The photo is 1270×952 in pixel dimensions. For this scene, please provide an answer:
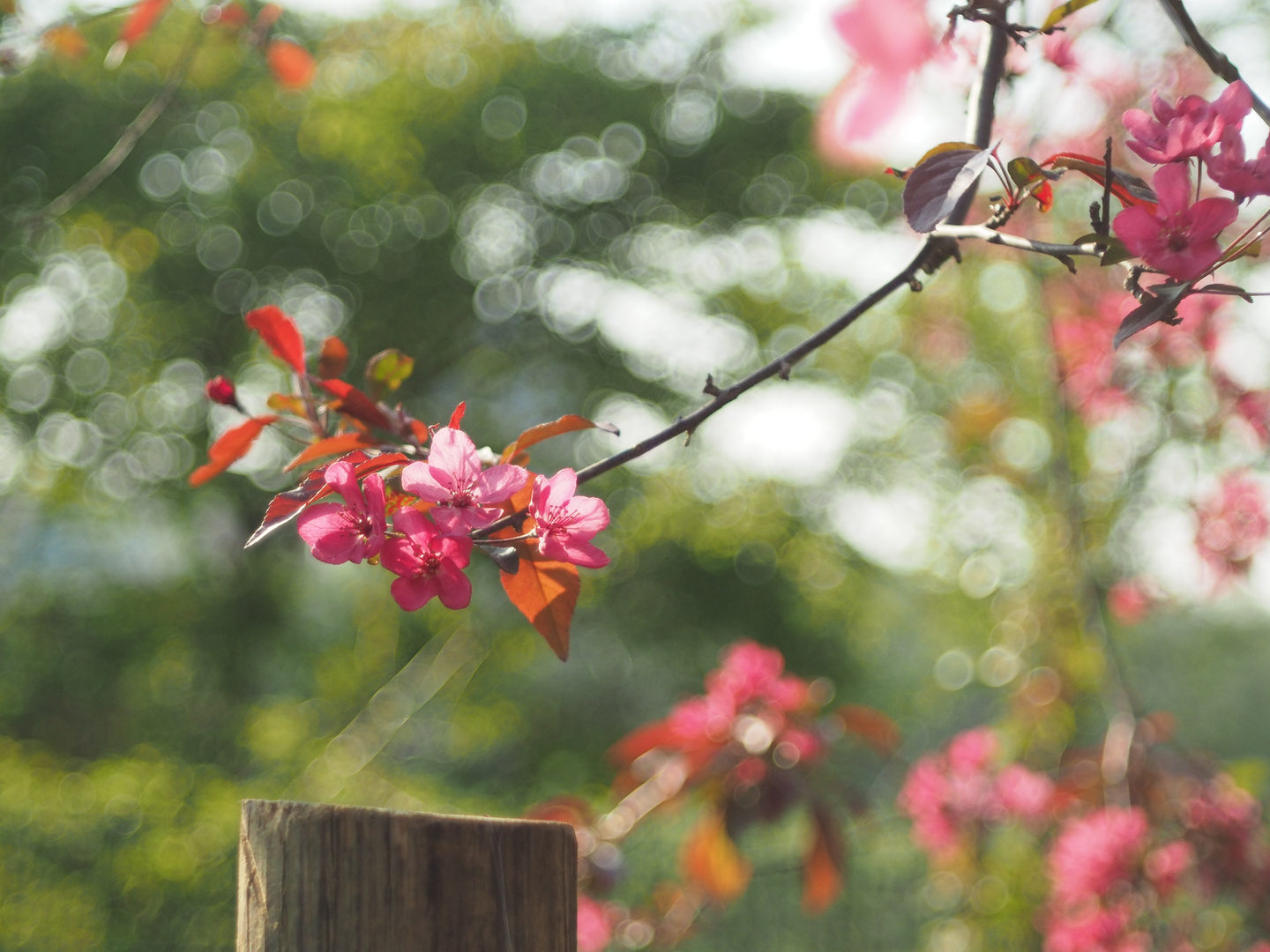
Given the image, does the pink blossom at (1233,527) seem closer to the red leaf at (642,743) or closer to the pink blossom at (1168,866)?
the pink blossom at (1168,866)

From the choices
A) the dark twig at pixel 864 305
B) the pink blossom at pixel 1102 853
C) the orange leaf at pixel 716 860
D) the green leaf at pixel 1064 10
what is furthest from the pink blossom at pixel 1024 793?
the green leaf at pixel 1064 10

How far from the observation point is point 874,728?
1432 millimetres

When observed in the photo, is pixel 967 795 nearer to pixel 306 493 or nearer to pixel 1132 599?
pixel 1132 599

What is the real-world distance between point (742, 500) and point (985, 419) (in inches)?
118

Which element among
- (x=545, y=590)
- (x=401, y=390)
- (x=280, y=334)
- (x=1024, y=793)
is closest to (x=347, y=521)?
(x=545, y=590)

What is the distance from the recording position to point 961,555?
5.48 metres

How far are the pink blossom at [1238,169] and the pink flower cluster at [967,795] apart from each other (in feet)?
6.13

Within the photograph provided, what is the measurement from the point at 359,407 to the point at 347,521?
0.63ft

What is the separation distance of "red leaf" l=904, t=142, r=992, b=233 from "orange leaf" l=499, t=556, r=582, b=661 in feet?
0.92

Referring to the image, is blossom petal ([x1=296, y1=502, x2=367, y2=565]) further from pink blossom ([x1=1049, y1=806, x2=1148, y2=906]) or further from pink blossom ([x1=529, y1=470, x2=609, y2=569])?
pink blossom ([x1=1049, y1=806, x2=1148, y2=906])

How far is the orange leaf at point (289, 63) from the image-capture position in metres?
1.62

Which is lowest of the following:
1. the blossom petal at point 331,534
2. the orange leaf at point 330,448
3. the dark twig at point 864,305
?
the orange leaf at point 330,448

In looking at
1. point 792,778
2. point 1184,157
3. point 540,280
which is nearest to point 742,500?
point 540,280

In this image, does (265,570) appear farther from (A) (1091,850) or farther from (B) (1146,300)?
(B) (1146,300)
